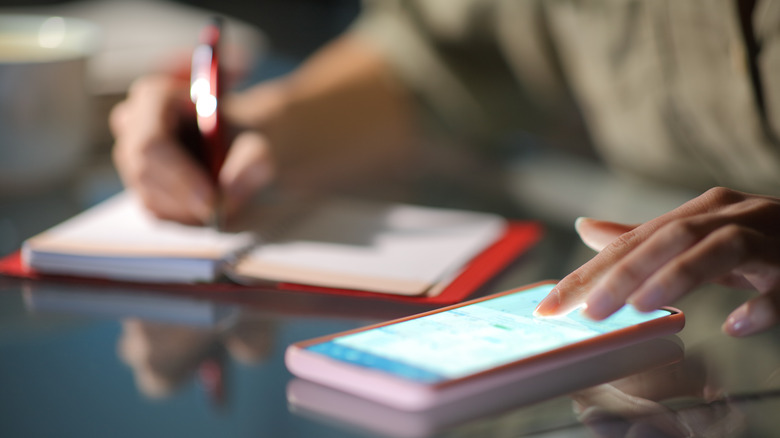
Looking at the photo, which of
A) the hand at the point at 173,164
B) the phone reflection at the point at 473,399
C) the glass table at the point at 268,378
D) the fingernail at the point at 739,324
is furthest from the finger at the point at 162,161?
the fingernail at the point at 739,324

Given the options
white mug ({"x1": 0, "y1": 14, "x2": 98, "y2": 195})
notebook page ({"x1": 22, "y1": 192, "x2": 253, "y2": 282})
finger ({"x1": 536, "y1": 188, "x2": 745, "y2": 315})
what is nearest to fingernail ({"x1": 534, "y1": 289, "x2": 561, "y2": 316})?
finger ({"x1": 536, "y1": 188, "x2": 745, "y2": 315})

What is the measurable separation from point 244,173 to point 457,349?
33cm

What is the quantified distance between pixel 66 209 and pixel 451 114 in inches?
18.8

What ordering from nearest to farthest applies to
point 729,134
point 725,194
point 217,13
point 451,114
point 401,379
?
point 401,379 < point 725,194 < point 729,134 < point 451,114 < point 217,13

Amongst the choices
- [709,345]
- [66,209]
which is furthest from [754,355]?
[66,209]

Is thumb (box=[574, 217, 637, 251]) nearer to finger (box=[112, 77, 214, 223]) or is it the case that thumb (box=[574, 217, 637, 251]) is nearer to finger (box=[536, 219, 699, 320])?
finger (box=[536, 219, 699, 320])

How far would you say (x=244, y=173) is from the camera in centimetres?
64

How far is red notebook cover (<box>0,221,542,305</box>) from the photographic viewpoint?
0.47 metres

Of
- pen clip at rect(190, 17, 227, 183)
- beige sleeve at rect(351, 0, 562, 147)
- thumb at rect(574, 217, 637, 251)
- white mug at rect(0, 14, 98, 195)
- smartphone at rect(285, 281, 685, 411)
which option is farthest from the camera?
beige sleeve at rect(351, 0, 562, 147)

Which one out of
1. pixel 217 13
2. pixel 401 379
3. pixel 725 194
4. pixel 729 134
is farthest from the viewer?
pixel 217 13

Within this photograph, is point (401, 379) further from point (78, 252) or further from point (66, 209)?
point (66, 209)

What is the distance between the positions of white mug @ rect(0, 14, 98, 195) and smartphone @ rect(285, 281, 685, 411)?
0.45m

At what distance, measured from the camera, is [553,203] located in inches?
27.5

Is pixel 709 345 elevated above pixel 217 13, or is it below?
below
